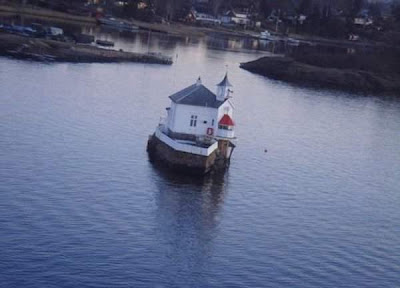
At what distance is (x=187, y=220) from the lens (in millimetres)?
21219

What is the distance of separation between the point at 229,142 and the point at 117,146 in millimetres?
4197

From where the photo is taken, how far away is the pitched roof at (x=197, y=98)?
2680cm

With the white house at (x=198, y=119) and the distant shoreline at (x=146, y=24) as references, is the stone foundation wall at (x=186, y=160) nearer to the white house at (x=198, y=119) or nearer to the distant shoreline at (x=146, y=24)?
the white house at (x=198, y=119)

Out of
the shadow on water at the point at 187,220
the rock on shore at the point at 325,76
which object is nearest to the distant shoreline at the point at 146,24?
the rock on shore at the point at 325,76

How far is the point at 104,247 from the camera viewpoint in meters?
18.3

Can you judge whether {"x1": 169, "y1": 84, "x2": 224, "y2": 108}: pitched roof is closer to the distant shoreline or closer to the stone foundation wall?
the stone foundation wall

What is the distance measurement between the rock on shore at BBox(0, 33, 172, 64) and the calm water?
30.8 feet

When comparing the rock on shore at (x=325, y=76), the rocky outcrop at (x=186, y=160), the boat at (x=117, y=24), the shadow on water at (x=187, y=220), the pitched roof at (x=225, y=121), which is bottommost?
the shadow on water at (x=187, y=220)

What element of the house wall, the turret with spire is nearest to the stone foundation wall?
the house wall

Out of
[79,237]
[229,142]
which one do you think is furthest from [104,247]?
[229,142]

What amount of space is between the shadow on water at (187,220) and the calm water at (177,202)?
0.05 meters

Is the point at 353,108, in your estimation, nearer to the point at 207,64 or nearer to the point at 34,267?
the point at 207,64

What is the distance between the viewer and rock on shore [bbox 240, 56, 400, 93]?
196 ft

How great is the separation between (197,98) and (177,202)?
5548 millimetres
